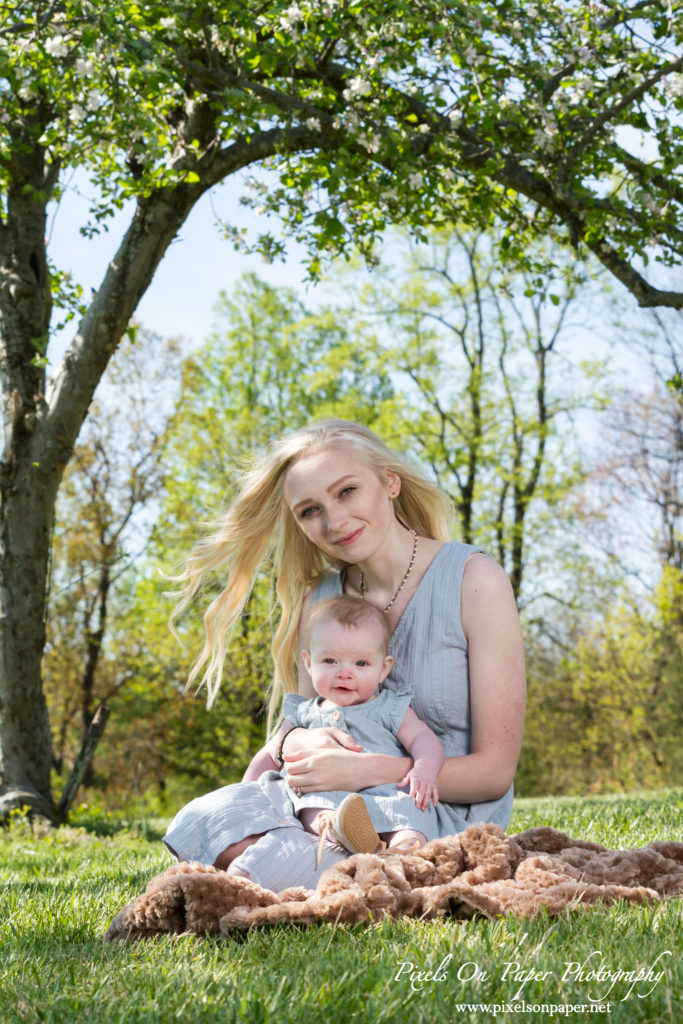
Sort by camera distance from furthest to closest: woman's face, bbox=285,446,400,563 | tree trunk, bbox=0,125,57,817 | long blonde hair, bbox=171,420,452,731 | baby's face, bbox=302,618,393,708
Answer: tree trunk, bbox=0,125,57,817 < long blonde hair, bbox=171,420,452,731 < woman's face, bbox=285,446,400,563 < baby's face, bbox=302,618,393,708

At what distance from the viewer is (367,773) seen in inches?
120

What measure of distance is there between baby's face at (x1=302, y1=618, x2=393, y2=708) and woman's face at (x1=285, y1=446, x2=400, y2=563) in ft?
1.19

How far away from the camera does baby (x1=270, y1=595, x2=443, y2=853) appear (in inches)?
117

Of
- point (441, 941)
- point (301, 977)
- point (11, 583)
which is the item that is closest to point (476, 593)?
point (441, 941)

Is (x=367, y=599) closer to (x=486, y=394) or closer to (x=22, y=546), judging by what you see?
(x=22, y=546)

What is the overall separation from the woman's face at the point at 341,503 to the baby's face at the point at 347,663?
14.2 inches

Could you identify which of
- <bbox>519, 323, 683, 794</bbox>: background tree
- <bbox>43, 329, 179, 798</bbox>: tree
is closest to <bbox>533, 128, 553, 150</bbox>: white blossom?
<bbox>519, 323, 683, 794</bbox>: background tree

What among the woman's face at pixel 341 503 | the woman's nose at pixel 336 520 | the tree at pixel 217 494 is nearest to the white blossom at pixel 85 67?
the woman's face at pixel 341 503

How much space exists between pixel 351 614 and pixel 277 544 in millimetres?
926

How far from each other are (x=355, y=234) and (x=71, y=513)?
13.4 meters

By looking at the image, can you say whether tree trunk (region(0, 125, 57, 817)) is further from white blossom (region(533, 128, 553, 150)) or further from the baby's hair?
the baby's hair

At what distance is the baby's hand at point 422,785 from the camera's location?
119 inches

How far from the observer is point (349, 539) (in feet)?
11.9

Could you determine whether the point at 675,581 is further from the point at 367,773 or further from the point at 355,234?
the point at 367,773
